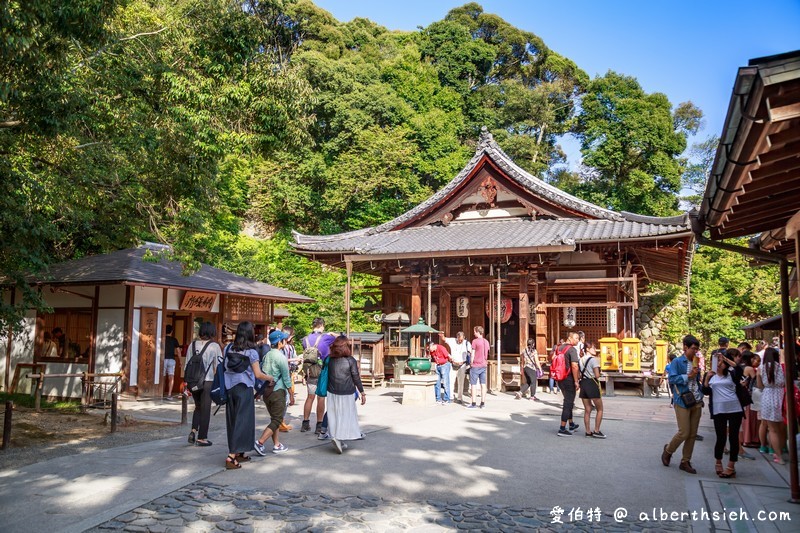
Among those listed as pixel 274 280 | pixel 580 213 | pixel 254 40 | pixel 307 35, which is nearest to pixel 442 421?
pixel 254 40

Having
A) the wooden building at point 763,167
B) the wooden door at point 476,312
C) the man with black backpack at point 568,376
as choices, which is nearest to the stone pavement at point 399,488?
the man with black backpack at point 568,376

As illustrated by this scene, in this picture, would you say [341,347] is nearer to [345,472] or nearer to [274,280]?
[345,472]

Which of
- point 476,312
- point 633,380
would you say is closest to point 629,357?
point 633,380

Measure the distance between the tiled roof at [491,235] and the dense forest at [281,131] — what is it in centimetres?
439

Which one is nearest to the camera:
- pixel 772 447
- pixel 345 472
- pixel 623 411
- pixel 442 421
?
pixel 345 472

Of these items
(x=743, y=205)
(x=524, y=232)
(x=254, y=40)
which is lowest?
(x=743, y=205)

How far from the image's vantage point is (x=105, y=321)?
1472cm

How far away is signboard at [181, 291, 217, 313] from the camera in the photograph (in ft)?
52.4

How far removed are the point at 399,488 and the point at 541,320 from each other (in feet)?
42.1

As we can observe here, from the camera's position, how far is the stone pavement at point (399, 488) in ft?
17.2

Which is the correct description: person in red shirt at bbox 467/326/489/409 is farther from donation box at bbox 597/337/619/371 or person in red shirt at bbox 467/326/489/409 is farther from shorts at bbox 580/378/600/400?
donation box at bbox 597/337/619/371

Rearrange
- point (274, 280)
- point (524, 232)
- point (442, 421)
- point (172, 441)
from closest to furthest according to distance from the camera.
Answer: point (172, 441) → point (442, 421) → point (524, 232) → point (274, 280)

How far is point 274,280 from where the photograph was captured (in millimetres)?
28656

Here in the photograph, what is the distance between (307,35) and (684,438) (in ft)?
127
